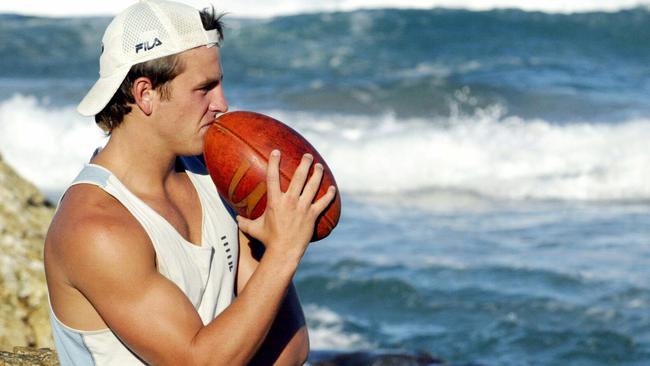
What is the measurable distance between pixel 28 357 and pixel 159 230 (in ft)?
3.34

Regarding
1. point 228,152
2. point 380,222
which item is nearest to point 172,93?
point 228,152

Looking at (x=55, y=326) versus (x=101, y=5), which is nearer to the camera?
(x=55, y=326)

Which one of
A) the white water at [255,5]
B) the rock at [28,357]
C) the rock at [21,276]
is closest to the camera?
the rock at [28,357]

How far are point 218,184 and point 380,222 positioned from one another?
7809mm

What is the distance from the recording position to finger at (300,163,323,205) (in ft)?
10.3

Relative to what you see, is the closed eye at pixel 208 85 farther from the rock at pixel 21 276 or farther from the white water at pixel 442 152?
the white water at pixel 442 152

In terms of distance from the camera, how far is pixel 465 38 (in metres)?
24.2

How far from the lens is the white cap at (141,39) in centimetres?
322

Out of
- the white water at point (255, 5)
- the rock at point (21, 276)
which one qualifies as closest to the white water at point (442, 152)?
the rock at point (21, 276)

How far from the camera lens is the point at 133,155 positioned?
11.0ft

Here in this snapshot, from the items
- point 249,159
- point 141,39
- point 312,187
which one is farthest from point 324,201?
point 141,39

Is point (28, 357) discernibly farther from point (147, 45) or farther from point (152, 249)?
point (147, 45)

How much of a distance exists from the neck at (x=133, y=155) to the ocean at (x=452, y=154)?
4325 mm

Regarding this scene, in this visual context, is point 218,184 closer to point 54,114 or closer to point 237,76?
point 54,114
